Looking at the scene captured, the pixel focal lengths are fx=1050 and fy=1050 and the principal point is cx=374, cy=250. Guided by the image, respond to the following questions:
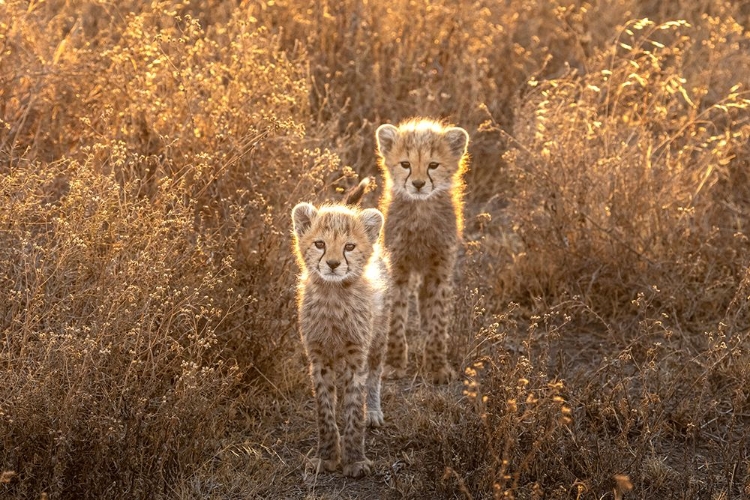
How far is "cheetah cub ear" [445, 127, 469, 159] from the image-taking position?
6301mm

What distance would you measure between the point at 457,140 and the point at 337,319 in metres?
1.87

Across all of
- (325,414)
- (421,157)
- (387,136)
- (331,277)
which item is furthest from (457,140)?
(325,414)

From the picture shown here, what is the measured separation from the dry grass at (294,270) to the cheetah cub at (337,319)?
21cm

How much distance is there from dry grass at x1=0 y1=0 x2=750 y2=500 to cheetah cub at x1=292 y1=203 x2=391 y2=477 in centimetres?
21

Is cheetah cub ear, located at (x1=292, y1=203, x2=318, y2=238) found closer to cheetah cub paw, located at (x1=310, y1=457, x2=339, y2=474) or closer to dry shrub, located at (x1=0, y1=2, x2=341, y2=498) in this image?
dry shrub, located at (x1=0, y1=2, x2=341, y2=498)

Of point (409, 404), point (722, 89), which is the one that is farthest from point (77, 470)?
point (722, 89)

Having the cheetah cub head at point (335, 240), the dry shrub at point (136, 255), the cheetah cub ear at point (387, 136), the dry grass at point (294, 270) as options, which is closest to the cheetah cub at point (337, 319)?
the cheetah cub head at point (335, 240)

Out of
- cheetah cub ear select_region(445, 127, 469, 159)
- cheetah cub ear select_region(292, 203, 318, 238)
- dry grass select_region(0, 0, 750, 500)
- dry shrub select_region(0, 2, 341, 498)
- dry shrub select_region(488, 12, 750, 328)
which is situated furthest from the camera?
dry shrub select_region(488, 12, 750, 328)

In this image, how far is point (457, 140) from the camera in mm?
6340

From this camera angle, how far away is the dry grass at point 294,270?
458 cm

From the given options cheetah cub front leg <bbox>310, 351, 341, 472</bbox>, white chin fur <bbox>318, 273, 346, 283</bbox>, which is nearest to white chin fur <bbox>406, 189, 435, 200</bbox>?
white chin fur <bbox>318, 273, 346, 283</bbox>

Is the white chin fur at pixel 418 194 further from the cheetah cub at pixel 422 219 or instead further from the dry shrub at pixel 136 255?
the dry shrub at pixel 136 255

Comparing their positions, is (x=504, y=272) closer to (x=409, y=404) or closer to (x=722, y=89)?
(x=409, y=404)

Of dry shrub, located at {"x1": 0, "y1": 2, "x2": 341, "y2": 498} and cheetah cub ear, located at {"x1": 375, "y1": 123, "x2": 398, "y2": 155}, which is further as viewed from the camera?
cheetah cub ear, located at {"x1": 375, "y1": 123, "x2": 398, "y2": 155}
